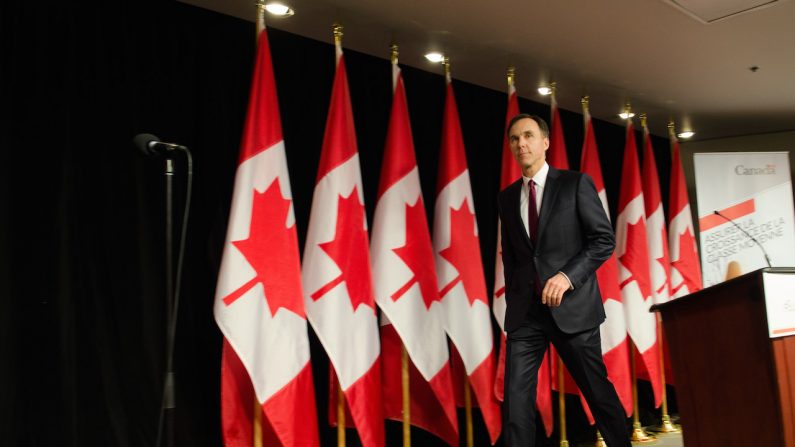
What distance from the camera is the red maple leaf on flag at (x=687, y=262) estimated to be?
15.4ft

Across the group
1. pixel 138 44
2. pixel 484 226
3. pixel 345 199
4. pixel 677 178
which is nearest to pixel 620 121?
pixel 677 178

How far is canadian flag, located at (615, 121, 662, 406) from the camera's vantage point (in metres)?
4.18

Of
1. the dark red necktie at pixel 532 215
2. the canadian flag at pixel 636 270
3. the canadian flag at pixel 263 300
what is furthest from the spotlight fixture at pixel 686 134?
the canadian flag at pixel 263 300

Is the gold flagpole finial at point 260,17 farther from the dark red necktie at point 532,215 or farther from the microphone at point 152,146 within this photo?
the dark red necktie at point 532,215

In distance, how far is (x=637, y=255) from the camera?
4.29m

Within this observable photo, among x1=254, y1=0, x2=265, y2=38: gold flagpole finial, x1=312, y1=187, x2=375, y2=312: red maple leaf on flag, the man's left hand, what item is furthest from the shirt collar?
x1=254, y1=0, x2=265, y2=38: gold flagpole finial

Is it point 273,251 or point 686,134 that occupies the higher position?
point 686,134

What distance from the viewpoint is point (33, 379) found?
7.83 feet

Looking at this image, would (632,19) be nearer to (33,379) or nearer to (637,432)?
(637,432)

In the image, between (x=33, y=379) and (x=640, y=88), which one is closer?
(x=33, y=379)

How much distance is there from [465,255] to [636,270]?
1.55m

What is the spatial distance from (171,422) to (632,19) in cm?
294

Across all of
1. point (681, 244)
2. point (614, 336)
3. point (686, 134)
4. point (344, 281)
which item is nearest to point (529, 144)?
point (344, 281)

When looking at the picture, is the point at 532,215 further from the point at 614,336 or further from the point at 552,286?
the point at 614,336
